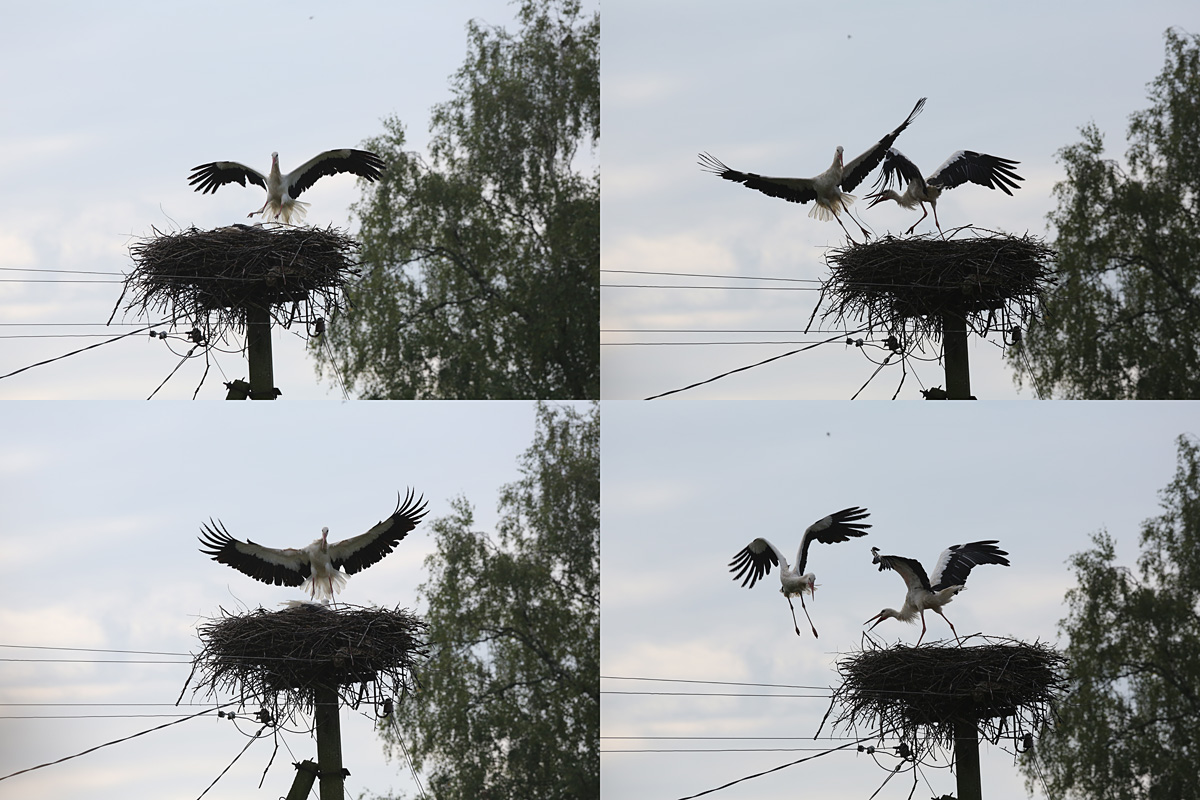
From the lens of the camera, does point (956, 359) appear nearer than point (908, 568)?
No

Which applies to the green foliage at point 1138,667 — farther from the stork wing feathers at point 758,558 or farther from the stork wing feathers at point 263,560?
the stork wing feathers at point 263,560

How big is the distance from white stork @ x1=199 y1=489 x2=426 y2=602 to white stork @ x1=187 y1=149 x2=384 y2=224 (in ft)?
7.21

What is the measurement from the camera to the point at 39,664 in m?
10.1

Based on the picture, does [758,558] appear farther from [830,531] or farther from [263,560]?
[263,560]

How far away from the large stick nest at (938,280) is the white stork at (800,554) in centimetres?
102

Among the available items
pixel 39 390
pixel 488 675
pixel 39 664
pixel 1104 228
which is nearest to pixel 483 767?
pixel 488 675

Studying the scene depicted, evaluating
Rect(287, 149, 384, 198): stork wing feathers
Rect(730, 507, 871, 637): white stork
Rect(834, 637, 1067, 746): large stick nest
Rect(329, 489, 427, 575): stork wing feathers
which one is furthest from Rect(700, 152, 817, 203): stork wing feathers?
Rect(834, 637, 1067, 746): large stick nest

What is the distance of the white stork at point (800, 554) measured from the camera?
25.4ft

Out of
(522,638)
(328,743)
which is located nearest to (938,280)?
(328,743)

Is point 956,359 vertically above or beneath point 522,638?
above

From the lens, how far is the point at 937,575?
7.49 m

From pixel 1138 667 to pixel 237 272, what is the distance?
22.9 ft

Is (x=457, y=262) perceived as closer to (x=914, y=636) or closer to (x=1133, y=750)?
(x=914, y=636)

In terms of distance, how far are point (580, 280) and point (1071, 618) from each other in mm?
4367
